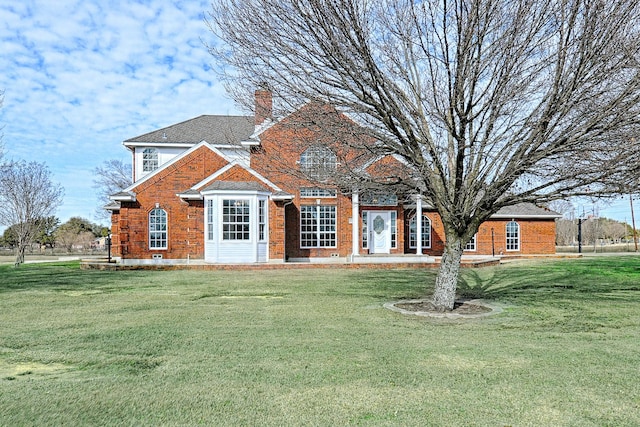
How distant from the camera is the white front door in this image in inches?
1008

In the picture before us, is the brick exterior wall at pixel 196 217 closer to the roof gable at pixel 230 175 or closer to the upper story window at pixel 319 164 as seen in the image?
the roof gable at pixel 230 175

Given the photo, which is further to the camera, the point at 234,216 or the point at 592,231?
the point at 592,231

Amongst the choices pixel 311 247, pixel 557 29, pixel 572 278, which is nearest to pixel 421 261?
pixel 311 247

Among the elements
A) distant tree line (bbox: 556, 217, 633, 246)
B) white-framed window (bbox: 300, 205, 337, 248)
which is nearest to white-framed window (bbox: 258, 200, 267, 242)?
white-framed window (bbox: 300, 205, 337, 248)

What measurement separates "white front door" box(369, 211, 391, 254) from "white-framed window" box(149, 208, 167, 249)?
→ 10.3 meters

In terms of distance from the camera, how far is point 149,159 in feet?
89.9

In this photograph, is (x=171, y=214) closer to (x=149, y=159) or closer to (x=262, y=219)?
(x=262, y=219)

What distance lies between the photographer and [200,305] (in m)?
10.5

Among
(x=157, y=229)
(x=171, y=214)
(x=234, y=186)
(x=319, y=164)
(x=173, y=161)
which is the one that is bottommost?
(x=157, y=229)

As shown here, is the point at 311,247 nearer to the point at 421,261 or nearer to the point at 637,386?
the point at 421,261

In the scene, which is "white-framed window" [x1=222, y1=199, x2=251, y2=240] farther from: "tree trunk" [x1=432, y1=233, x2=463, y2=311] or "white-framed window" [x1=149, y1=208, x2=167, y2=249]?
"tree trunk" [x1=432, y1=233, x2=463, y2=311]

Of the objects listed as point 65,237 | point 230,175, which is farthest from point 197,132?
point 65,237

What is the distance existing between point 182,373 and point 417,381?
2582 mm

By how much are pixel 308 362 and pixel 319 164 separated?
477 centimetres
